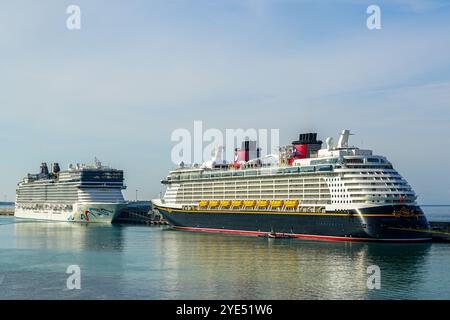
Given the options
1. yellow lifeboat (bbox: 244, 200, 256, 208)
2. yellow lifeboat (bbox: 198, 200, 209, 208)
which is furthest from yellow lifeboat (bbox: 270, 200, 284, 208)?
yellow lifeboat (bbox: 198, 200, 209, 208)

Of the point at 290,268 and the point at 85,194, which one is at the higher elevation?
the point at 85,194

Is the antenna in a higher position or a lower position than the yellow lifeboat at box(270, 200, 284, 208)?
higher

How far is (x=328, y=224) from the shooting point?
75.6 meters

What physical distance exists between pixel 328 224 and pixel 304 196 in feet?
24.7

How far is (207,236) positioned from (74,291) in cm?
4519

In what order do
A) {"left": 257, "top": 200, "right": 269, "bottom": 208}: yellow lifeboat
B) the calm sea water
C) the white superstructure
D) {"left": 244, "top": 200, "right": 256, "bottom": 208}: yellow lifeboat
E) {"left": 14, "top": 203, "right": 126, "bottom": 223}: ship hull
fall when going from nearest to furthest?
the calm sea water → the white superstructure → {"left": 257, "top": 200, "right": 269, "bottom": 208}: yellow lifeboat → {"left": 244, "top": 200, "right": 256, "bottom": 208}: yellow lifeboat → {"left": 14, "top": 203, "right": 126, "bottom": 223}: ship hull

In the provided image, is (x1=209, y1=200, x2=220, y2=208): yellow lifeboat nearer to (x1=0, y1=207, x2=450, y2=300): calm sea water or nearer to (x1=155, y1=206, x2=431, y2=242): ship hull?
(x1=155, y1=206, x2=431, y2=242): ship hull

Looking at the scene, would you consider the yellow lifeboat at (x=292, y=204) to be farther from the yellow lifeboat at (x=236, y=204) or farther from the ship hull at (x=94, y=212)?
the ship hull at (x=94, y=212)

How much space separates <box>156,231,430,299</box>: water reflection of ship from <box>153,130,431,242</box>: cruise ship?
3014 mm

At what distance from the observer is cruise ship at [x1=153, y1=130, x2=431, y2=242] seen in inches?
2815

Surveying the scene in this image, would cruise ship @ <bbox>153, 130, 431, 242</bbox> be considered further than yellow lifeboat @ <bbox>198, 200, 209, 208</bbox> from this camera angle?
No

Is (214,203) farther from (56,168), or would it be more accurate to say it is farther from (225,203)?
(56,168)

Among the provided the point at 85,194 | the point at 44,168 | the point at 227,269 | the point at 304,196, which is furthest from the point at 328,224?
the point at 44,168
